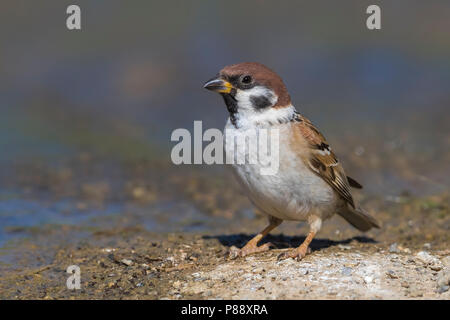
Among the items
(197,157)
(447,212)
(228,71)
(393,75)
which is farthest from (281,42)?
(228,71)

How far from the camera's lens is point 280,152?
21.1ft

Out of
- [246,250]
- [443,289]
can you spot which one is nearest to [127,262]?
[246,250]

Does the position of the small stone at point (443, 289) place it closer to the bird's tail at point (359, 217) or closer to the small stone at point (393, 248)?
the small stone at point (393, 248)

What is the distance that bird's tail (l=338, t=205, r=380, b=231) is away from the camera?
7594mm

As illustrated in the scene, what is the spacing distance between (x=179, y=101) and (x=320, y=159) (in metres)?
7.57

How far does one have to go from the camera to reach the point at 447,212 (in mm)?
9000

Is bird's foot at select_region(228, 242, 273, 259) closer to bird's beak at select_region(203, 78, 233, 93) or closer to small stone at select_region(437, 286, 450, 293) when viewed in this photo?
bird's beak at select_region(203, 78, 233, 93)

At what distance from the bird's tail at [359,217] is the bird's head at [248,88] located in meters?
1.70

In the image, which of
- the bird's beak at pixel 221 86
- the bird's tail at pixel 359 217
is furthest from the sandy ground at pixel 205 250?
the bird's beak at pixel 221 86

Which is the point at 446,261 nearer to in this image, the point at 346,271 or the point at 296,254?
the point at 346,271

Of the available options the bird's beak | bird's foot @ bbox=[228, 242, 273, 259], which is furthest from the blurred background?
the bird's beak

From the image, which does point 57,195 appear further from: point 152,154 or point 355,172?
point 355,172

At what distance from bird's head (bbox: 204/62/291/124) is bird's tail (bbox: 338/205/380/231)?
5.57 feet

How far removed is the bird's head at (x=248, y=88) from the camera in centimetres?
666
